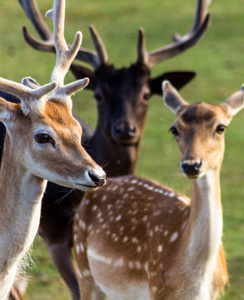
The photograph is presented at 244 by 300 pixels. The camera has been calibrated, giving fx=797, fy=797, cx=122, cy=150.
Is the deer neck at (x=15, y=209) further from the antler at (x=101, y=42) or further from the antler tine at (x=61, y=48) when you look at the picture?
the antler at (x=101, y=42)

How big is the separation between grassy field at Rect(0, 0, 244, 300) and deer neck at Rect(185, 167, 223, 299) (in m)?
1.73

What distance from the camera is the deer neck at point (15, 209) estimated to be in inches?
138

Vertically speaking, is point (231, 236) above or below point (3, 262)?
below

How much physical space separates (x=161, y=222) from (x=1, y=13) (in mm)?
12962

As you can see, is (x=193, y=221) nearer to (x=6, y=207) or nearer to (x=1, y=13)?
(x=6, y=207)

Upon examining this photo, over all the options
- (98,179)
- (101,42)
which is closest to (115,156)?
(101,42)

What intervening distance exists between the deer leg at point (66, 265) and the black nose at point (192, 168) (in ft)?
5.89

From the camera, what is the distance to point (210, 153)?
13.4 ft

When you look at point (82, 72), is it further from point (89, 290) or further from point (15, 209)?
point (15, 209)

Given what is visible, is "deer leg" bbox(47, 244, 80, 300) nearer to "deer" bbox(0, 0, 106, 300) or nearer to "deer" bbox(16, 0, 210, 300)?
"deer" bbox(16, 0, 210, 300)

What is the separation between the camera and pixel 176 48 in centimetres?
658

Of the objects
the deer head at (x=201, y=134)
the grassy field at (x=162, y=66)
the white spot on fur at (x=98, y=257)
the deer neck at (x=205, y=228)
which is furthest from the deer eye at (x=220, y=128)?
the grassy field at (x=162, y=66)

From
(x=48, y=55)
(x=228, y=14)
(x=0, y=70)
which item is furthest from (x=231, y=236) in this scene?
(x=228, y=14)

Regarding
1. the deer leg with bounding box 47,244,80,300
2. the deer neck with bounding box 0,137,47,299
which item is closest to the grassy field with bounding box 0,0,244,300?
the deer leg with bounding box 47,244,80,300
